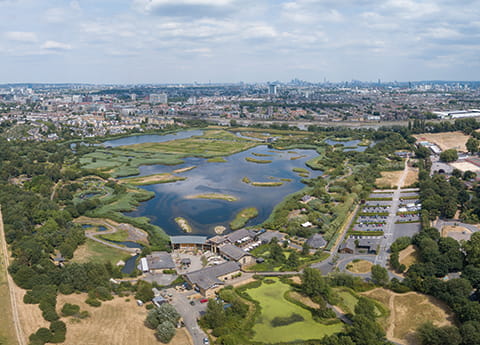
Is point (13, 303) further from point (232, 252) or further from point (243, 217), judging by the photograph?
point (243, 217)

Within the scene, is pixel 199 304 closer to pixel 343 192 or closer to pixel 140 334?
pixel 140 334

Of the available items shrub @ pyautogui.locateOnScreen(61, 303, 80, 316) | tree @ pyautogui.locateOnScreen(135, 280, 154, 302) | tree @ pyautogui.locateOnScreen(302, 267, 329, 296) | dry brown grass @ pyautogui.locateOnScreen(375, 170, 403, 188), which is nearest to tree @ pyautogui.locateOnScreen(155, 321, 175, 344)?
tree @ pyautogui.locateOnScreen(135, 280, 154, 302)

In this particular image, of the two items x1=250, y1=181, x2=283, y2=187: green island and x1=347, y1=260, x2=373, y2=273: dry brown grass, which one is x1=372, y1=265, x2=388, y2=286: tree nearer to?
x1=347, y1=260, x2=373, y2=273: dry brown grass

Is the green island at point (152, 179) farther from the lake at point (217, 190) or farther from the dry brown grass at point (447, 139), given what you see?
the dry brown grass at point (447, 139)

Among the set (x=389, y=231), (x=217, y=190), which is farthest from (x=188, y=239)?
(x=389, y=231)

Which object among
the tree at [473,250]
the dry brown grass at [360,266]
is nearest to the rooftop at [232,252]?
the dry brown grass at [360,266]

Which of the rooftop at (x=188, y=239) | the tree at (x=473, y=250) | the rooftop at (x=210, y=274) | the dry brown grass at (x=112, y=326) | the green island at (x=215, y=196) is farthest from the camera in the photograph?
the green island at (x=215, y=196)
